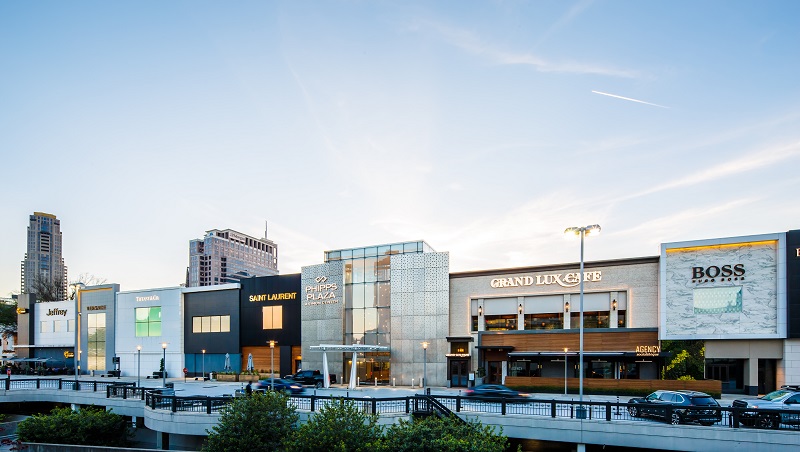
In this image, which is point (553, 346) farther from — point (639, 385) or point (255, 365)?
point (255, 365)

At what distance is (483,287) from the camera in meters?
45.2

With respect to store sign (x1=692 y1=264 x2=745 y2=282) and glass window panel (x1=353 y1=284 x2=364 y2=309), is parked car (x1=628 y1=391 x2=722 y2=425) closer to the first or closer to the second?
Result: store sign (x1=692 y1=264 x2=745 y2=282)

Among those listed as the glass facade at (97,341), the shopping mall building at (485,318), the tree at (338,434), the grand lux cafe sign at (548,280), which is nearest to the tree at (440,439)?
the tree at (338,434)

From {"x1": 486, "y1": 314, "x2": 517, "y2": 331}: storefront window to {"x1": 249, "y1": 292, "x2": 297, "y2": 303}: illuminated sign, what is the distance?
820 inches

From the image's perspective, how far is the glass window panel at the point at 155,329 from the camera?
62.4 metres

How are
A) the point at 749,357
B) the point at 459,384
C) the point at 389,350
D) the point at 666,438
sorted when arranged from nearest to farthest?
the point at 666,438
the point at 749,357
the point at 459,384
the point at 389,350

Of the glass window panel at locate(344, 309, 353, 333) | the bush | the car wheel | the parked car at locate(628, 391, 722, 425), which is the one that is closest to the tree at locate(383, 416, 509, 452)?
the parked car at locate(628, 391, 722, 425)

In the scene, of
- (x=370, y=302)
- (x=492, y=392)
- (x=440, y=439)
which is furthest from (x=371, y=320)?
(x=440, y=439)

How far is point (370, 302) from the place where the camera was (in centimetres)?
4938

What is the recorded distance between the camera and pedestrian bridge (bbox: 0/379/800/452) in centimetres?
2030

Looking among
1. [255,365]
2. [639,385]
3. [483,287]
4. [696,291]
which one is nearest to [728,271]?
[696,291]

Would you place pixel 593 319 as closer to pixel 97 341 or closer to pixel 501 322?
pixel 501 322

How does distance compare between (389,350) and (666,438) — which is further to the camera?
(389,350)

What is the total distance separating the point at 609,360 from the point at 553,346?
4.26 metres
